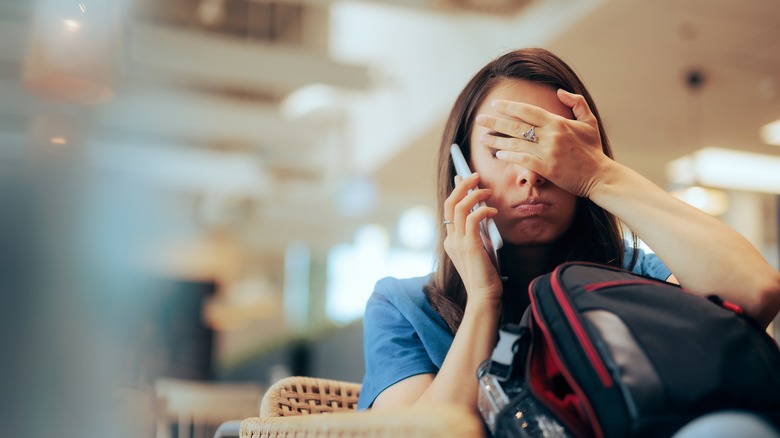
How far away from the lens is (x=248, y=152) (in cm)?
886

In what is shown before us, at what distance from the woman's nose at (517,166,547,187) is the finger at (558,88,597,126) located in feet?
0.35

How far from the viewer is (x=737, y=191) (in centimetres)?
838

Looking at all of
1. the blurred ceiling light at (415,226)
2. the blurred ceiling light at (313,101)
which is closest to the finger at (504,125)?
the blurred ceiling light at (313,101)

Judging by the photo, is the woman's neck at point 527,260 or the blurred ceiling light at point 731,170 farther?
the blurred ceiling light at point 731,170

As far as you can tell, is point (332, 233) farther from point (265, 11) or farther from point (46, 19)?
point (46, 19)

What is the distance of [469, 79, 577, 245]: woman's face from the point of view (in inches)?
40.4

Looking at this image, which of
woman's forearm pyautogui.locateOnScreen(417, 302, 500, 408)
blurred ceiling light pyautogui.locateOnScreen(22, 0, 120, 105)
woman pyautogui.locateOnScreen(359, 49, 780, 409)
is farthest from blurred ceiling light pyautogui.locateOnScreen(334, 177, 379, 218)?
woman's forearm pyautogui.locateOnScreen(417, 302, 500, 408)

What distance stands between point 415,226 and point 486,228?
9.74m

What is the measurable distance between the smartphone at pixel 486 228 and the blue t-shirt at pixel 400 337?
0.12 m

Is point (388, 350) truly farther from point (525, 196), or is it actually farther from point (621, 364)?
point (621, 364)

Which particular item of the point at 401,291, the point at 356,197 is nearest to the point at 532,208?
the point at 401,291

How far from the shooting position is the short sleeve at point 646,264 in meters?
1.18

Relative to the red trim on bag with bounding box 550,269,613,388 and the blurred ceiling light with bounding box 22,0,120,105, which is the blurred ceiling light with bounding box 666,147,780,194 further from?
the red trim on bag with bounding box 550,269,613,388

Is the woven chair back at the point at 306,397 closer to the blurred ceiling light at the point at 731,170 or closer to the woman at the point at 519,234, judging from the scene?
the woman at the point at 519,234
